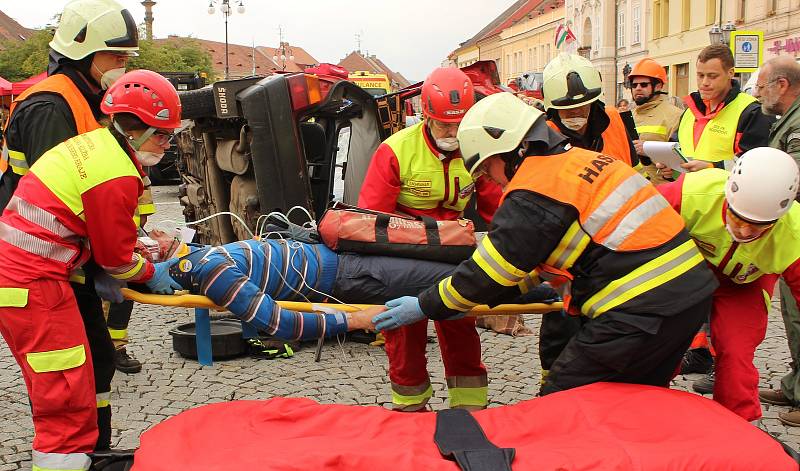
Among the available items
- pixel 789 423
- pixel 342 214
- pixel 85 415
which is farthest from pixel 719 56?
pixel 85 415

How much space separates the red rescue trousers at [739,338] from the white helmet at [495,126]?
46.9 inches

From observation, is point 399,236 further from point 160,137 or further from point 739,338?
point 739,338

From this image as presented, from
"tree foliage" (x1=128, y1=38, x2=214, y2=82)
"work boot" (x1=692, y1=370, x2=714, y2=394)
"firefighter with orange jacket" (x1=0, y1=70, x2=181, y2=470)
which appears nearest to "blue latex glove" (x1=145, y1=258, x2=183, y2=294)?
"firefighter with orange jacket" (x1=0, y1=70, x2=181, y2=470)

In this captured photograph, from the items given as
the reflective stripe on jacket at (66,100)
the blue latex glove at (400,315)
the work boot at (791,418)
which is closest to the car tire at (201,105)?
the reflective stripe on jacket at (66,100)

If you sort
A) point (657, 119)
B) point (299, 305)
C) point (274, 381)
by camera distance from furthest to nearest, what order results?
point (657, 119)
point (274, 381)
point (299, 305)

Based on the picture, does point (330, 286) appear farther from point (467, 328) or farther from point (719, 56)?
point (719, 56)

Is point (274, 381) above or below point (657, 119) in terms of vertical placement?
below

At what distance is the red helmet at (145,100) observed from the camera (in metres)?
3.55

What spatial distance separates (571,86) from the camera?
4.44 m

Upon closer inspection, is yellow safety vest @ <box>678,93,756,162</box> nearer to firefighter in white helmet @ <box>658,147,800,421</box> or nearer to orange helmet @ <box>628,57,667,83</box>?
orange helmet @ <box>628,57,667,83</box>

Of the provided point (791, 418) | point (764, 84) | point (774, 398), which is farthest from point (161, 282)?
point (764, 84)

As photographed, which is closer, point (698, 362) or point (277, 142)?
point (698, 362)

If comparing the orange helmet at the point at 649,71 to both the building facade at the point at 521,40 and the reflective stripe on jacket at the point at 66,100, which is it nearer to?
the reflective stripe on jacket at the point at 66,100

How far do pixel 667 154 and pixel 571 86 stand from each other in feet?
5.27
